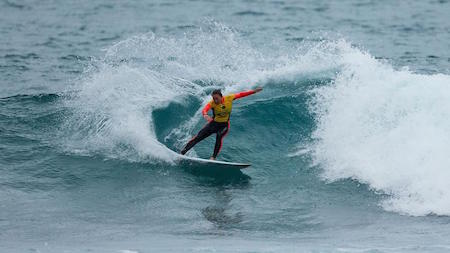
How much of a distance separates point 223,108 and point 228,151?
1.71 m

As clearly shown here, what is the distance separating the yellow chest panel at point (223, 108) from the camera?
14945mm

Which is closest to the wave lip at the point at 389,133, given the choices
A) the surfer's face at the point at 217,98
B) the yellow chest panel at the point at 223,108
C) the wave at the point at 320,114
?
the wave at the point at 320,114

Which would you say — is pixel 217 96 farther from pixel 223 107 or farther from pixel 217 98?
pixel 223 107

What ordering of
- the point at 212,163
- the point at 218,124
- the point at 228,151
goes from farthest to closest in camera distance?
the point at 228,151
the point at 218,124
the point at 212,163

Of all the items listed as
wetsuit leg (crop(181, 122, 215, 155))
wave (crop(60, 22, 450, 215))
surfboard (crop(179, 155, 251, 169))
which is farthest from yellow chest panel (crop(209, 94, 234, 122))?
wave (crop(60, 22, 450, 215))

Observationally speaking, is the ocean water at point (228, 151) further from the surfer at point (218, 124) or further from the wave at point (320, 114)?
the surfer at point (218, 124)

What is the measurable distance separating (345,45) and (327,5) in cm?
1606

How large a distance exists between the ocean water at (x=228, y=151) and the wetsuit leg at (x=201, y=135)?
438 millimetres

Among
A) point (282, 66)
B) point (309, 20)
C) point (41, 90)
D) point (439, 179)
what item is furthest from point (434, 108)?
point (309, 20)

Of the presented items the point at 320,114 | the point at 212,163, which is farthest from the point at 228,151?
the point at 320,114

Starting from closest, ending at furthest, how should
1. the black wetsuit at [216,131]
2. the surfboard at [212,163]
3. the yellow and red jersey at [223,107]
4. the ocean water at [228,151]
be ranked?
the ocean water at [228,151] < the surfboard at [212,163] < the yellow and red jersey at [223,107] < the black wetsuit at [216,131]

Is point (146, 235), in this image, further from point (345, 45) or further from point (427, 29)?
point (427, 29)

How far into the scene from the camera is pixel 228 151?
1645 centimetres

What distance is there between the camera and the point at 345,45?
62.3 ft
